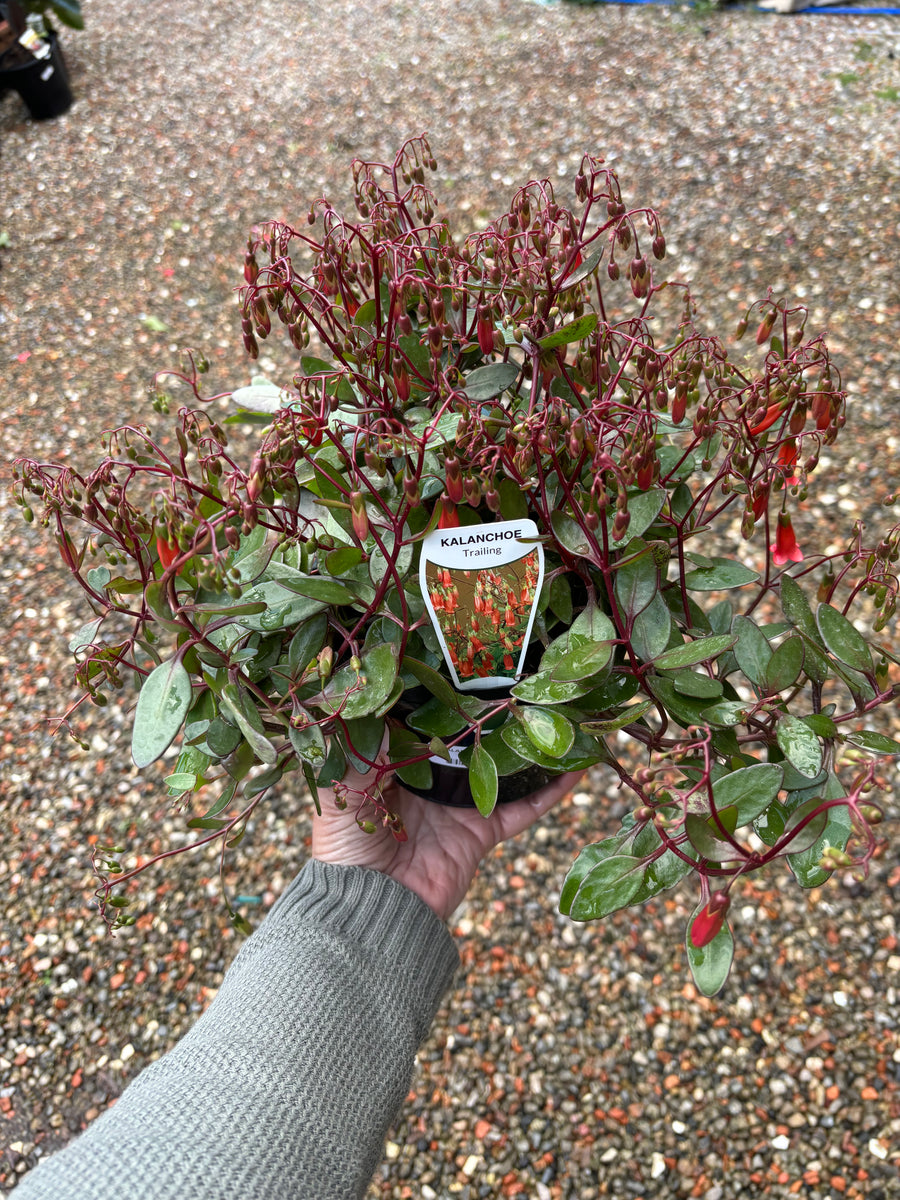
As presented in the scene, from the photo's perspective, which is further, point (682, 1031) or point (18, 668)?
point (18, 668)

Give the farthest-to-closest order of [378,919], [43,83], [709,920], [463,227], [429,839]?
[43,83] < [463,227] < [429,839] < [378,919] < [709,920]

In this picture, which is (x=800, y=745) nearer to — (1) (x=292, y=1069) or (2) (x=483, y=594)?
(2) (x=483, y=594)

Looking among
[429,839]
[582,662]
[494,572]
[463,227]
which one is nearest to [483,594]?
[494,572]

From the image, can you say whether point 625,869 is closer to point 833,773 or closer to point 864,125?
point 833,773

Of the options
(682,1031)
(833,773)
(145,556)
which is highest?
(145,556)

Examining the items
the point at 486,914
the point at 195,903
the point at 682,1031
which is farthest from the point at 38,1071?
the point at 682,1031

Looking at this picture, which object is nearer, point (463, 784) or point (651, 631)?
point (651, 631)

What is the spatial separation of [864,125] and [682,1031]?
3.07 metres

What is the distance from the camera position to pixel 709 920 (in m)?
0.62

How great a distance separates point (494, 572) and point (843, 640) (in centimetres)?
32

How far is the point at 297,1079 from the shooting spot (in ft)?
2.67

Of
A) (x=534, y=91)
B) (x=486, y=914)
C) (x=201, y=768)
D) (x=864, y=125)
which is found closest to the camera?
(x=201, y=768)

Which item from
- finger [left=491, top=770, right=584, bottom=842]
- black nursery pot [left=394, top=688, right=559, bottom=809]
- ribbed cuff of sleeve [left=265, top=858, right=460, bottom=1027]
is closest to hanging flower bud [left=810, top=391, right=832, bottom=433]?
black nursery pot [left=394, top=688, right=559, bottom=809]

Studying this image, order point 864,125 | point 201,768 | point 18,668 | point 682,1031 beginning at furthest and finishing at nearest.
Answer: point 864,125
point 18,668
point 682,1031
point 201,768
